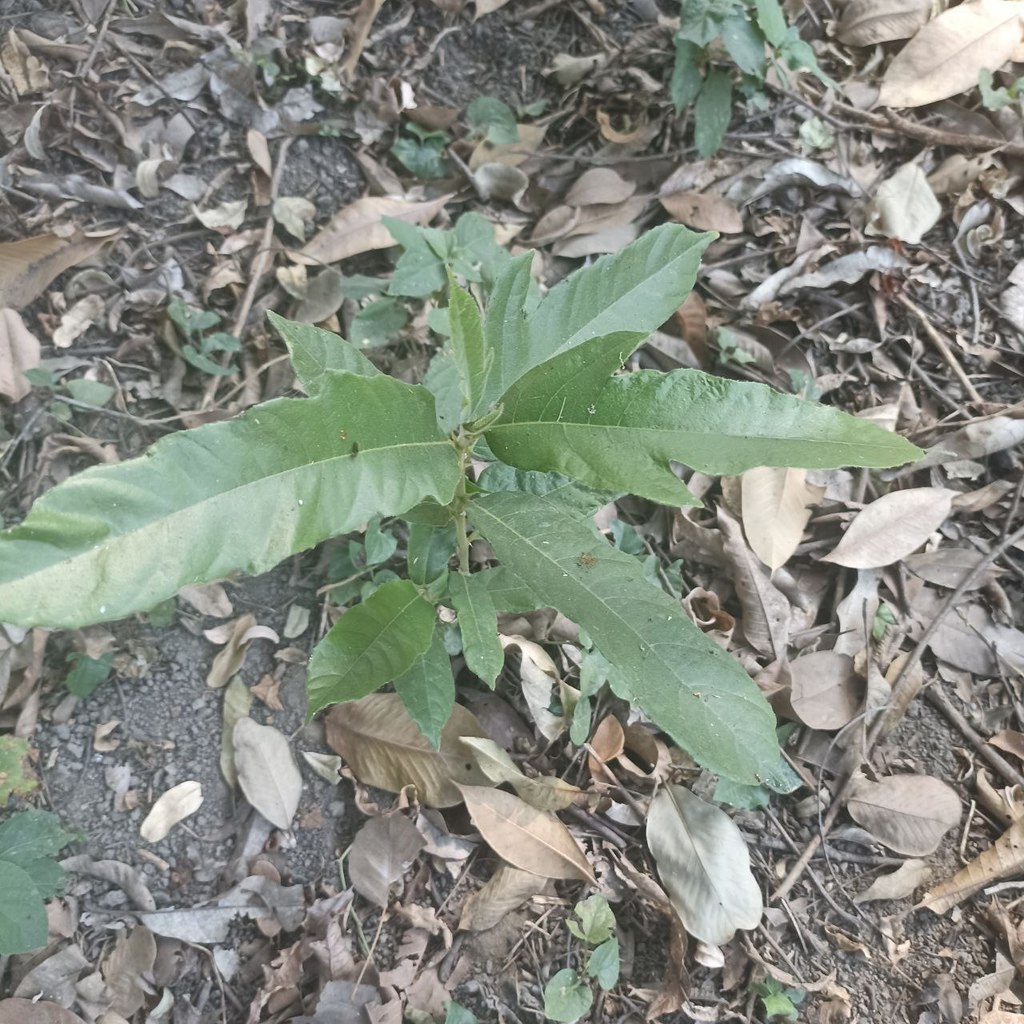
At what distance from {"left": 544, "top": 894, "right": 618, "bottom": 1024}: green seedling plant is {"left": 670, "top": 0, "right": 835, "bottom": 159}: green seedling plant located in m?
1.84

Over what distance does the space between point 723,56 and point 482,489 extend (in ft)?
5.25

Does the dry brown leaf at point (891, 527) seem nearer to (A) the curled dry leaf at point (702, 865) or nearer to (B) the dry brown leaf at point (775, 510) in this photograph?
(B) the dry brown leaf at point (775, 510)

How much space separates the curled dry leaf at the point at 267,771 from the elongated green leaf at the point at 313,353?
824 mm

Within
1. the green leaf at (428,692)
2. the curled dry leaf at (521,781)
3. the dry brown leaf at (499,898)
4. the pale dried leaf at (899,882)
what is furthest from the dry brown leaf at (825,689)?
the green leaf at (428,692)

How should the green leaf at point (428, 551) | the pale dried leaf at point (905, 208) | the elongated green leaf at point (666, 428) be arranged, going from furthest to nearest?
the pale dried leaf at point (905, 208) < the green leaf at point (428, 551) < the elongated green leaf at point (666, 428)

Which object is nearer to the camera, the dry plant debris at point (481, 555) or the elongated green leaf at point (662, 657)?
the elongated green leaf at point (662, 657)

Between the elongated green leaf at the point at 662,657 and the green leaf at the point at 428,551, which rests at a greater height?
the elongated green leaf at the point at 662,657

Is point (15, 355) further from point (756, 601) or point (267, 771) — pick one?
point (756, 601)

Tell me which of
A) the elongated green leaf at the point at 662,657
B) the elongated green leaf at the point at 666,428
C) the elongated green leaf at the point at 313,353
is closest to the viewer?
the elongated green leaf at the point at 666,428

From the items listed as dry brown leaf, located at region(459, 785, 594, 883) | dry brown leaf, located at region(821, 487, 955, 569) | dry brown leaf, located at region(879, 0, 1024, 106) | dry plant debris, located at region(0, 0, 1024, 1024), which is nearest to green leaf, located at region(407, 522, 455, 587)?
dry plant debris, located at region(0, 0, 1024, 1024)

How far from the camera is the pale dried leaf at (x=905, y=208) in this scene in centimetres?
215

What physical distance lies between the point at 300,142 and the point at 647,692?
1871 millimetres

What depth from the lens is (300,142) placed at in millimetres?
2178

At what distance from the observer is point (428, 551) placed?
1.34m
